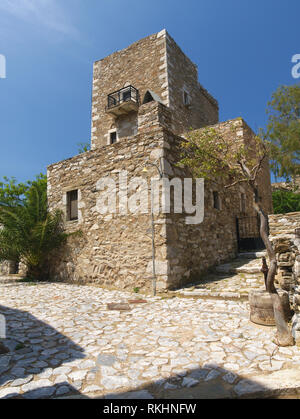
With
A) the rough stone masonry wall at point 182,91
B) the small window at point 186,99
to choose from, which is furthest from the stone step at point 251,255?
the small window at point 186,99

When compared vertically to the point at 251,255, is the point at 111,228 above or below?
above

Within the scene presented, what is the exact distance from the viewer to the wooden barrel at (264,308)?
138 inches

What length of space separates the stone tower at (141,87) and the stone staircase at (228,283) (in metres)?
7.66

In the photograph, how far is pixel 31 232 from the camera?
8148 mm

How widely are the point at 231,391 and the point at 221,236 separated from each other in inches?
249

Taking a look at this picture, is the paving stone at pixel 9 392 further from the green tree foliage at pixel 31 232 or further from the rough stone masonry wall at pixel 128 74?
the rough stone masonry wall at pixel 128 74

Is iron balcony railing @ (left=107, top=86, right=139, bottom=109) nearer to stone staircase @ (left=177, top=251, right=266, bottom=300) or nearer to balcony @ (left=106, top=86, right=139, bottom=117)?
balcony @ (left=106, top=86, right=139, bottom=117)

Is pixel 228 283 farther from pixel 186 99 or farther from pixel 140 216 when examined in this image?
pixel 186 99

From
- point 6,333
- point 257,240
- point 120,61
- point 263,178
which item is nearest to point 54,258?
point 6,333

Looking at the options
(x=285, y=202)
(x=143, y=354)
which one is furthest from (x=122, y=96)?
(x=143, y=354)

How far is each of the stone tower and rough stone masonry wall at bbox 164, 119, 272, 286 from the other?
444 centimetres

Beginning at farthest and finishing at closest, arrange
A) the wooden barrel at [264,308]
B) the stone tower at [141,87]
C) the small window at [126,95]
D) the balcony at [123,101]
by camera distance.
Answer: the small window at [126,95] → the balcony at [123,101] → the stone tower at [141,87] → the wooden barrel at [264,308]

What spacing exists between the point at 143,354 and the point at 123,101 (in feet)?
42.6
